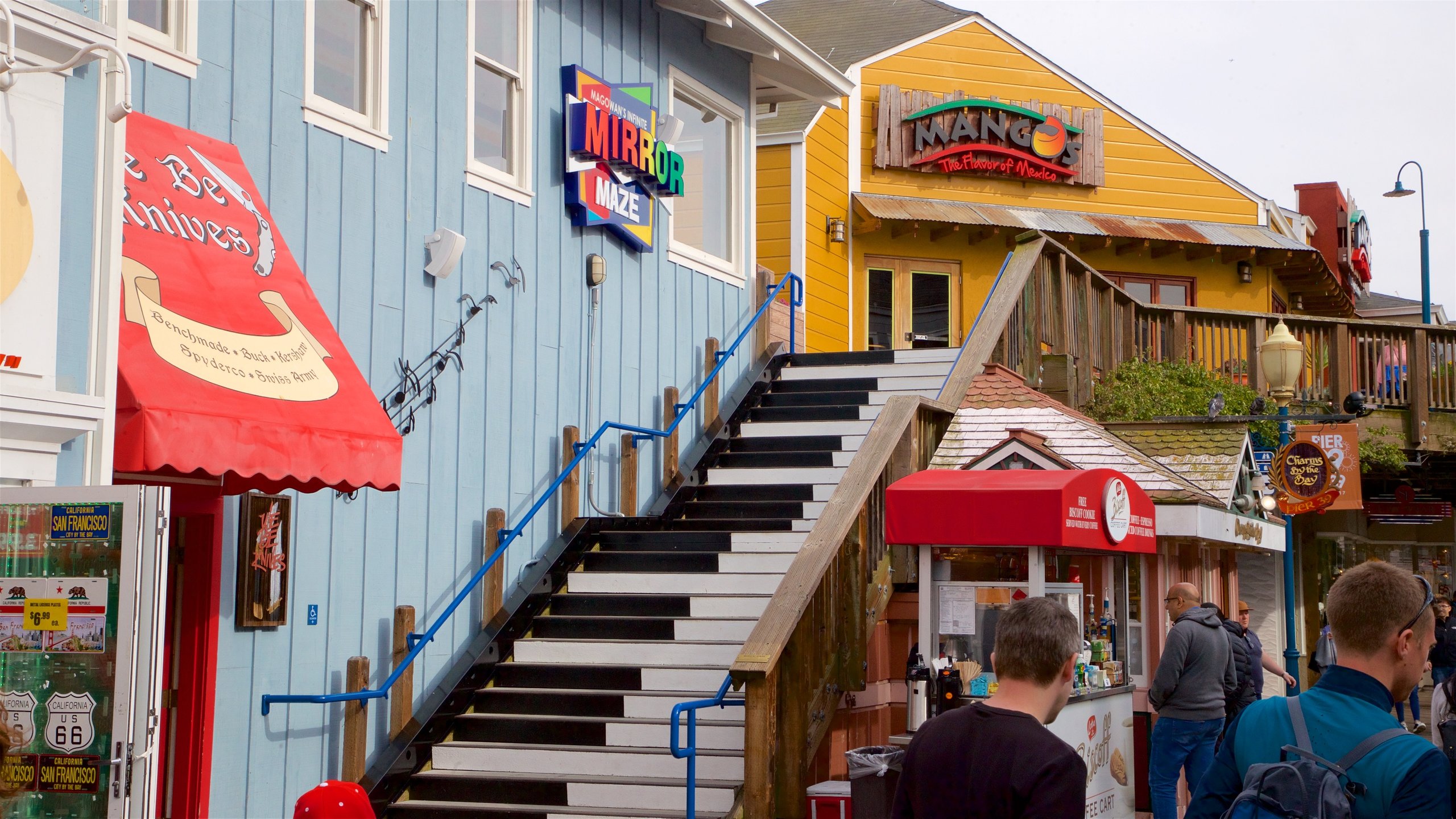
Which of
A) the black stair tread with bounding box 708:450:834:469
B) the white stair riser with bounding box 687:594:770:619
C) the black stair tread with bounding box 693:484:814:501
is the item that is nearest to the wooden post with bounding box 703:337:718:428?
the black stair tread with bounding box 708:450:834:469

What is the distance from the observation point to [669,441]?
12.5 meters

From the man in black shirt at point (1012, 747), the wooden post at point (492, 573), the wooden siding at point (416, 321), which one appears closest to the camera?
the man in black shirt at point (1012, 747)

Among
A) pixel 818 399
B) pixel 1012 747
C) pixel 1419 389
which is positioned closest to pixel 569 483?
pixel 818 399

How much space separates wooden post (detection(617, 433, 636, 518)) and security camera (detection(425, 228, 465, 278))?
9.09 ft

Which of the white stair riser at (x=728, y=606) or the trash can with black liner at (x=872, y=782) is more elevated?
the white stair riser at (x=728, y=606)

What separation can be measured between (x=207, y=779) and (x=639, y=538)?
13.5 feet

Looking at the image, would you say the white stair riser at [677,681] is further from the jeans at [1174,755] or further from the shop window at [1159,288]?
the shop window at [1159,288]

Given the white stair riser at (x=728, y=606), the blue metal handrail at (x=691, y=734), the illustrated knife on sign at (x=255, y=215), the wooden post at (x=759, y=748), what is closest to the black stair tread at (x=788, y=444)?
the white stair riser at (x=728, y=606)

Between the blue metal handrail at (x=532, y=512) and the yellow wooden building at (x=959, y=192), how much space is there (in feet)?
13.3

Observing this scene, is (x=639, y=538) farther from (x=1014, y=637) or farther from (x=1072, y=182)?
(x=1072, y=182)

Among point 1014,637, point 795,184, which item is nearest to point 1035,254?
point 795,184

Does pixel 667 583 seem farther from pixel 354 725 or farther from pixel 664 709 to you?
pixel 354 725

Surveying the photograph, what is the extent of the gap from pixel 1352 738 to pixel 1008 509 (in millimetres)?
5199

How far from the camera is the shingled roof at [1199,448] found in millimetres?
11625
